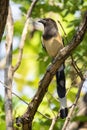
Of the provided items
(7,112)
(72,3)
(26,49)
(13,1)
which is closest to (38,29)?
(26,49)

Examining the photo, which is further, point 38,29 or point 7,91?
point 38,29

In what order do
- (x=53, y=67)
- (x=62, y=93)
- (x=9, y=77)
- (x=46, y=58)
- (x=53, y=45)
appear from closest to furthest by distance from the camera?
(x=53, y=67) < (x=62, y=93) < (x=53, y=45) < (x=9, y=77) < (x=46, y=58)

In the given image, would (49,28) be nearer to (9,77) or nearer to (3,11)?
(9,77)

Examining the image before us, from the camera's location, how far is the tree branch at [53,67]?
3.22 meters

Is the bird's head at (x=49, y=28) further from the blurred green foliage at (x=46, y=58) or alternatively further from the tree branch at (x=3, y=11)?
the tree branch at (x=3, y=11)

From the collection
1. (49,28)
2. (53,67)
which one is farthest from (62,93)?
(49,28)

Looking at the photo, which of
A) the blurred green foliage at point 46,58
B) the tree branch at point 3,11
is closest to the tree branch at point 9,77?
the blurred green foliage at point 46,58

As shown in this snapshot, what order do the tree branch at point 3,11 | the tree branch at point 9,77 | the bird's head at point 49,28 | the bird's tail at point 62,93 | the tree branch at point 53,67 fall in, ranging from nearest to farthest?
the tree branch at point 53,67 < the tree branch at point 3,11 < the bird's tail at point 62,93 < the tree branch at point 9,77 < the bird's head at point 49,28

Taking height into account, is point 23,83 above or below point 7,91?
above

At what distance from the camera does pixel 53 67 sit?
3.39 meters

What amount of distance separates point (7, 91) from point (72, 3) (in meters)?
1.18

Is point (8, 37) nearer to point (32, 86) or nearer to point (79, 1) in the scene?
point (79, 1)

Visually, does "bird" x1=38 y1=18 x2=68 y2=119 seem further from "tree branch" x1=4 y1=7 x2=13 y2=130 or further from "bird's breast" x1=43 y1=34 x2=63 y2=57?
"tree branch" x1=4 y1=7 x2=13 y2=130

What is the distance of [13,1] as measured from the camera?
5434 mm
